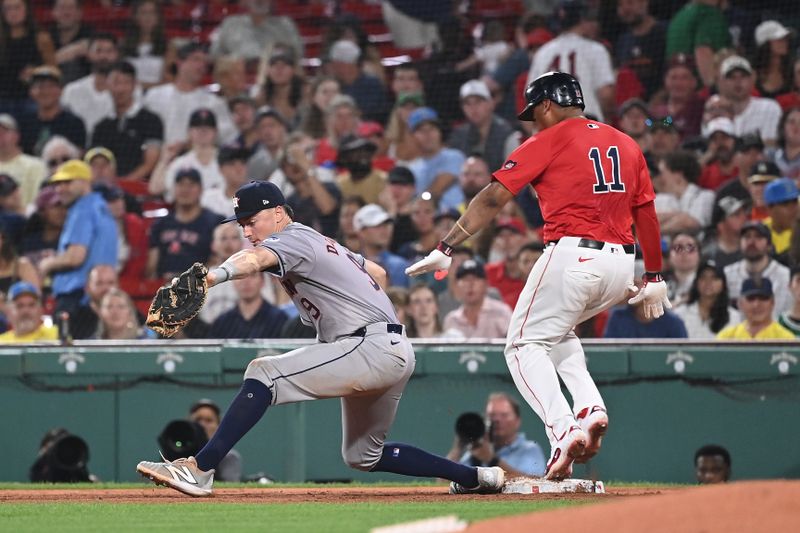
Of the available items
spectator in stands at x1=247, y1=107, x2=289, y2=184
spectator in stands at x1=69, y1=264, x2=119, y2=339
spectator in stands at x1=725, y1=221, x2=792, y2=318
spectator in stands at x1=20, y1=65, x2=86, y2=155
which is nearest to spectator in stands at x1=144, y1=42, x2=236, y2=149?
spectator in stands at x1=247, y1=107, x2=289, y2=184

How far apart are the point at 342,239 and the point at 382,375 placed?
462 cm

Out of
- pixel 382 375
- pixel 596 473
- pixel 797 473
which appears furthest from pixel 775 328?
pixel 382 375

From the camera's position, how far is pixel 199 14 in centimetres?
1392

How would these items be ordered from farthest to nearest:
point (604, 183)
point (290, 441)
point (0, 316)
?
point (0, 316), point (290, 441), point (604, 183)

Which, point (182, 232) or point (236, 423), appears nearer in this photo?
point (236, 423)

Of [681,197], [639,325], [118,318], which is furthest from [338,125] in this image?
[639,325]

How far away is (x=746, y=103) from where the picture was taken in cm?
998

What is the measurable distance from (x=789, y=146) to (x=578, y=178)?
15.0 feet

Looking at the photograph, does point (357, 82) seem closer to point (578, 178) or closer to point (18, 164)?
point (18, 164)

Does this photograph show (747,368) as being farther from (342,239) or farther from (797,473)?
(342,239)

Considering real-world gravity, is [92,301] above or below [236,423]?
above

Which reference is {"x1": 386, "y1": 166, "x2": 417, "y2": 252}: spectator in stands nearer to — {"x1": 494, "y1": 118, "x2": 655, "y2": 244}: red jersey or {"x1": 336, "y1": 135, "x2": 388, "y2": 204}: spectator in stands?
{"x1": 336, "y1": 135, "x2": 388, "y2": 204}: spectator in stands

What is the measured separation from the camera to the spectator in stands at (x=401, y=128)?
435 inches

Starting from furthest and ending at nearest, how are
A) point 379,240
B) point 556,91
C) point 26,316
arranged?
point 379,240
point 26,316
point 556,91
